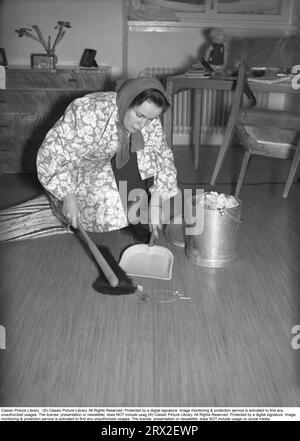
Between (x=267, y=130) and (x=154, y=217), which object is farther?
(x=267, y=130)

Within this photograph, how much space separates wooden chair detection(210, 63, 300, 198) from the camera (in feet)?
8.04

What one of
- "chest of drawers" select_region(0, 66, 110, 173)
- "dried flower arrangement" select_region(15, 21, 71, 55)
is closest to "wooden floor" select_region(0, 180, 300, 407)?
"chest of drawers" select_region(0, 66, 110, 173)

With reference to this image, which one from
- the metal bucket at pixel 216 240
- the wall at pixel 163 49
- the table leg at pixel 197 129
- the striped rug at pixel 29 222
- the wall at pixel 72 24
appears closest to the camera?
the metal bucket at pixel 216 240

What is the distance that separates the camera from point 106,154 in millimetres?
1904

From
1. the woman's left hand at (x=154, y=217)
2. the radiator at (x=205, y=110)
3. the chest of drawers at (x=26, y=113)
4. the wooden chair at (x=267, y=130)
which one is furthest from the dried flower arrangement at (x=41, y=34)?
the woman's left hand at (x=154, y=217)

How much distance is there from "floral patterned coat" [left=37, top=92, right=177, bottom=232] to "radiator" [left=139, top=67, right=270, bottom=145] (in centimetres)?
198

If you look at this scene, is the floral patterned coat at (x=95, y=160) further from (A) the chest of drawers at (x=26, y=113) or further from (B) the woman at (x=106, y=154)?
(A) the chest of drawers at (x=26, y=113)

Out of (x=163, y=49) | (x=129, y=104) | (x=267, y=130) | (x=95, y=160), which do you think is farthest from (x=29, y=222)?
(x=163, y=49)

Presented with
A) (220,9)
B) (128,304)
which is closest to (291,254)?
(128,304)

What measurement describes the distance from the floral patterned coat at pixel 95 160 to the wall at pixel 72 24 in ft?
6.67

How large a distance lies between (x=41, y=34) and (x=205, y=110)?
53.3 inches

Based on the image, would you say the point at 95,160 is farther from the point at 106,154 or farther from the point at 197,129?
the point at 197,129

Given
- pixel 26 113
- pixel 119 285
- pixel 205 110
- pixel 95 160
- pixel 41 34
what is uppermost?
pixel 41 34

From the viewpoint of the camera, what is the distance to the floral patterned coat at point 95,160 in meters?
1.73
